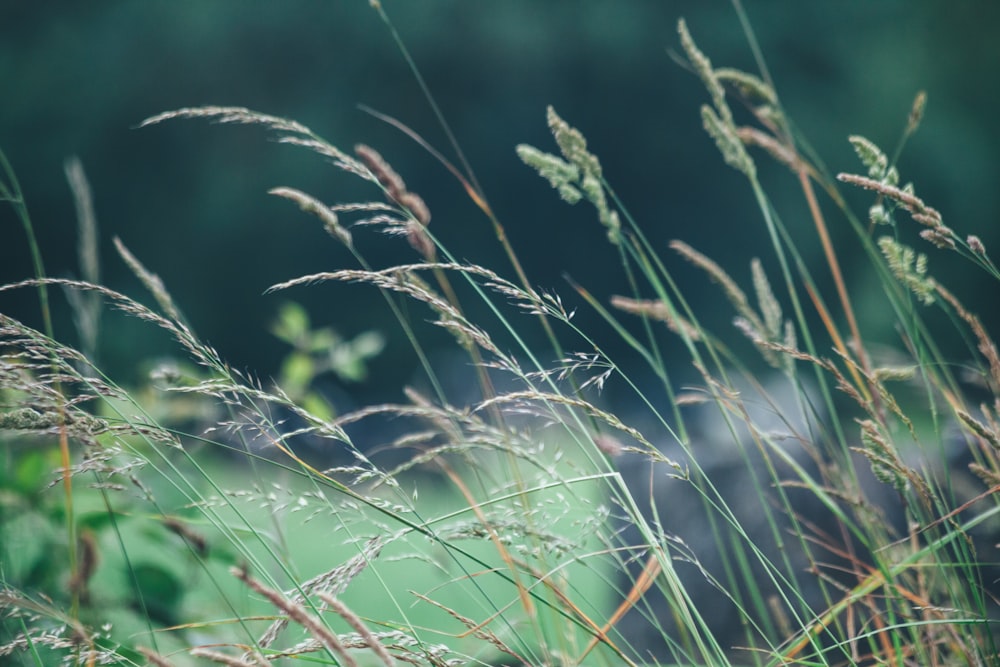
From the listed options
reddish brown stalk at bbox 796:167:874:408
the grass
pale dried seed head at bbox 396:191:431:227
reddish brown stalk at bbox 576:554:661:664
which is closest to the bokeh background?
the grass

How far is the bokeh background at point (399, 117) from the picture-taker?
30.0 ft

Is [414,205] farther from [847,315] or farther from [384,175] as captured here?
[847,315]

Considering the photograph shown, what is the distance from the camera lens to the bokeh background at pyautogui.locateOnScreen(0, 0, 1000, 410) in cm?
915

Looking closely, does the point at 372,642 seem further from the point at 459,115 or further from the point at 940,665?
the point at 459,115

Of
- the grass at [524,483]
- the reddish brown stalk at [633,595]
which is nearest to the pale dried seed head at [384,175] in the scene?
the grass at [524,483]

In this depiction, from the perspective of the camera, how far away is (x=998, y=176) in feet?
28.5

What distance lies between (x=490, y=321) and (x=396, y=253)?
1.43 m

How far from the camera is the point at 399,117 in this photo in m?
9.98

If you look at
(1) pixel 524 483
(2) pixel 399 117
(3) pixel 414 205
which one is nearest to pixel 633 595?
(1) pixel 524 483

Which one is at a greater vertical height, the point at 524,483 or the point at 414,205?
the point at 414,205

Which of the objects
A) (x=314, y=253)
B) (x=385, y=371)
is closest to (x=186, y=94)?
(x=314, y=253)

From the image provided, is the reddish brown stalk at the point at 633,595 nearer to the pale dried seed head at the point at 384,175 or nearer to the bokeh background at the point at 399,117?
the pale dried seed head at the point at 384,175

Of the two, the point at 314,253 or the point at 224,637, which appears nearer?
the point at 224,637

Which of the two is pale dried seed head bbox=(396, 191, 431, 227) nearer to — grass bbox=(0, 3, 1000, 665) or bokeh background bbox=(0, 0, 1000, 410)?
grass bbox=(0, 3, 1000, 665)
